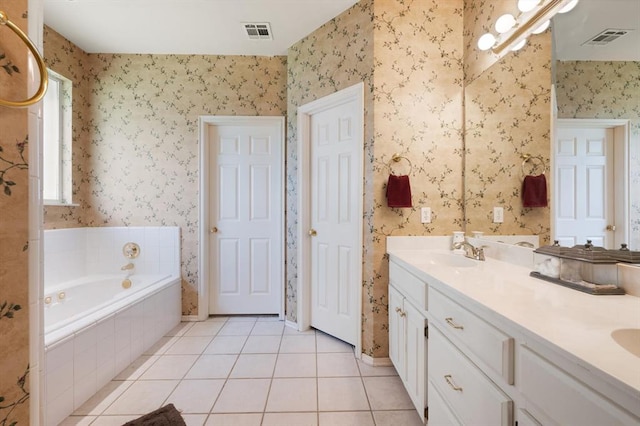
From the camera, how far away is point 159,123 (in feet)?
9.06

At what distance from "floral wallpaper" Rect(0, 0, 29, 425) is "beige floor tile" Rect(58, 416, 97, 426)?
123cm

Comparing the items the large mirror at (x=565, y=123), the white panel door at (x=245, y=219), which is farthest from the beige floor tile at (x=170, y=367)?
the large mirror at (x=565, y=123)

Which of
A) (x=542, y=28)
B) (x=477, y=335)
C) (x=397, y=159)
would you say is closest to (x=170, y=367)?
(x=477, y=335)

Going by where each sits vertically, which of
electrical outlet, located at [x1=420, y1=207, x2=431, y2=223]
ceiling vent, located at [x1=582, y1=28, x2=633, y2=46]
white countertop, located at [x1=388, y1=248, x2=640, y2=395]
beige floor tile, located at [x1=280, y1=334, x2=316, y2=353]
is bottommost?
beige floor tile, located at [x1=280, y1=334, x2=316, y2=353]

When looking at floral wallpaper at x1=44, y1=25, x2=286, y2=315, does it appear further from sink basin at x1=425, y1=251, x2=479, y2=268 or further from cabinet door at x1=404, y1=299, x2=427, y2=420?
cabinet door at x1=404, y1=299, x2=427, y2=420

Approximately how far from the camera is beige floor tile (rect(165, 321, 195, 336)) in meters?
2.48

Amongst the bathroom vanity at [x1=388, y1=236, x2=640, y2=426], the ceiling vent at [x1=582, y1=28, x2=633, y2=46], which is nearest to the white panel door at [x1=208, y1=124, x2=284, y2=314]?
the bathroom vanity at [x1=388, y1=236, x2=640, y2=426]

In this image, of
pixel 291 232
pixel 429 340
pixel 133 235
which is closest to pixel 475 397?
pixel 429 340

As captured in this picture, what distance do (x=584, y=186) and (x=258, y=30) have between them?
261 cm

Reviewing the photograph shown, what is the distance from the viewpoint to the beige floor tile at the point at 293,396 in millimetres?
1546

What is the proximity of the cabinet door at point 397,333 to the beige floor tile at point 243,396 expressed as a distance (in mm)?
860

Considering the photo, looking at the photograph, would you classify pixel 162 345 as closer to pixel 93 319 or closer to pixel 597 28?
pixel 93 319

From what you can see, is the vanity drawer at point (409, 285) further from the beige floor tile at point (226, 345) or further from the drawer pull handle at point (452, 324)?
the beige floor tile at point (226, 345)

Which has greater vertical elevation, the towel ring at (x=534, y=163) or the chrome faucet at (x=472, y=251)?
the towel ring at (x=534, y=163)
